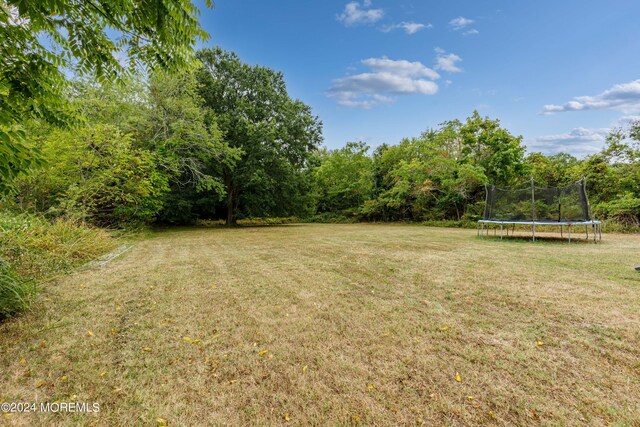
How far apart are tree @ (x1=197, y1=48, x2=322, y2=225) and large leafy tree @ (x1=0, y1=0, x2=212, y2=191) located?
432 inches

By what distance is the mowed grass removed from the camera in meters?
1.41

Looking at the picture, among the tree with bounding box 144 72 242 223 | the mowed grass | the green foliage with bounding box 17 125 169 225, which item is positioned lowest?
the mowed grass

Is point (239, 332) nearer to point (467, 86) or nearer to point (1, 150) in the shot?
point (1, 150)

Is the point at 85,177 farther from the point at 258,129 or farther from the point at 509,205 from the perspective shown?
the point at 509,205

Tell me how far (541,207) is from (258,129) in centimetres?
1208

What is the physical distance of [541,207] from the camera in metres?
9.02

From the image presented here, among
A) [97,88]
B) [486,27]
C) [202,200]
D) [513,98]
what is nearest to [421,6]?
[486,27]

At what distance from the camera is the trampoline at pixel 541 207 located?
8.38 meters

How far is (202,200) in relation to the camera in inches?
572

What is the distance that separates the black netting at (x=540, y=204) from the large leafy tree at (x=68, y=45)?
9864mm

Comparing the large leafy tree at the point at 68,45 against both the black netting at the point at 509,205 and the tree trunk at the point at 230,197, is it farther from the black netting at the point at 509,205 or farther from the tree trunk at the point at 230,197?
the tree trunk at the point at 230,197

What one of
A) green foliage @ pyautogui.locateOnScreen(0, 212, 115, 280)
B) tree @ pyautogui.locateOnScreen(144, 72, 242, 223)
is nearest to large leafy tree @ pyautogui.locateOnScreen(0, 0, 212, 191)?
green foliage @ pyautogui.locateOnScreen(0, 212, 115, 280)

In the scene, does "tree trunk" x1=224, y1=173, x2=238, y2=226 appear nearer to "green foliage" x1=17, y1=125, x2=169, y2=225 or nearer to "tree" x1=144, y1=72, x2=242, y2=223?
"tree" x1=144, y1=72, x2=242, y2=223

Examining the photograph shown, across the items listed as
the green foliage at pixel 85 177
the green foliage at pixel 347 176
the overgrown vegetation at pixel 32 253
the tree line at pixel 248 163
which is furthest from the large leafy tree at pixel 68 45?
the green foliage at pixel 347 176
